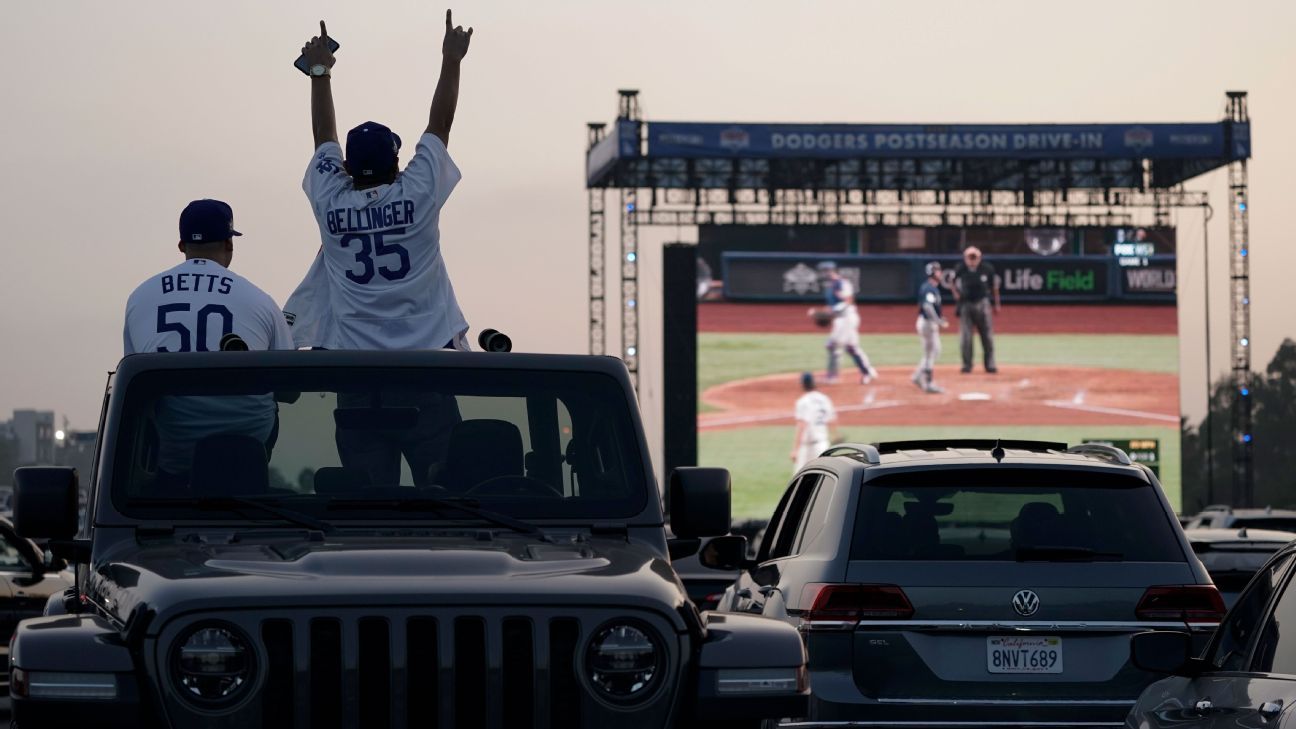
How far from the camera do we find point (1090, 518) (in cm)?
947

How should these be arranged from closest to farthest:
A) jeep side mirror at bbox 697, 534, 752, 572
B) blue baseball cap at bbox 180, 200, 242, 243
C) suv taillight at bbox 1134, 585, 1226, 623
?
jeep side mirror at bbox 697, 534, 752, 572 < blue baseball cap at bbox 180, 200, 242, 243 < suv taillight at bbox 1134, 585, 1226, 623

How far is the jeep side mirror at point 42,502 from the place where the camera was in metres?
6.04

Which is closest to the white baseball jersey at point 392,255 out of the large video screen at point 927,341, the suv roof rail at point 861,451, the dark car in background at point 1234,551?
the suv roof rail at point 861,451

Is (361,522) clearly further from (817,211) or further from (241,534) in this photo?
(817,211)

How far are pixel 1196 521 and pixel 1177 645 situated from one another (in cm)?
5054

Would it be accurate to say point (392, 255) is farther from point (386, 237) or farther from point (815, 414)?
point (815, 414)

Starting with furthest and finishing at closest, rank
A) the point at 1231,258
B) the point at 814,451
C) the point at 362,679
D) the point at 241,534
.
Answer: the point at 1231,258
the point at 814,451
the point at 241,534
the point at 362,679

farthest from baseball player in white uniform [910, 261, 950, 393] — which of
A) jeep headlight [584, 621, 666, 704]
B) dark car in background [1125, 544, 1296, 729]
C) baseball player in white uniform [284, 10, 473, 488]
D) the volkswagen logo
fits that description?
jeep headlight [584, 621, 666, 704]

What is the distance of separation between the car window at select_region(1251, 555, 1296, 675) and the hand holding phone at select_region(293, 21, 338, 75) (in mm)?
4320

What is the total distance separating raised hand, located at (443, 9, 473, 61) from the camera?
28.2 feet

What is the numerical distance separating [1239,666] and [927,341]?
50.0 meters

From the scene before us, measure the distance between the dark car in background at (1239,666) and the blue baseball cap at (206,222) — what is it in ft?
11.2

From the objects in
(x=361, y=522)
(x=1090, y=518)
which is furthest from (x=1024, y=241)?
(x=361, y=522)

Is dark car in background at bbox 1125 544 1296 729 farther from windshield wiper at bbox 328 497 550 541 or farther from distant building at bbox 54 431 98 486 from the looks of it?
distant building at bbox 54 431 98 486
